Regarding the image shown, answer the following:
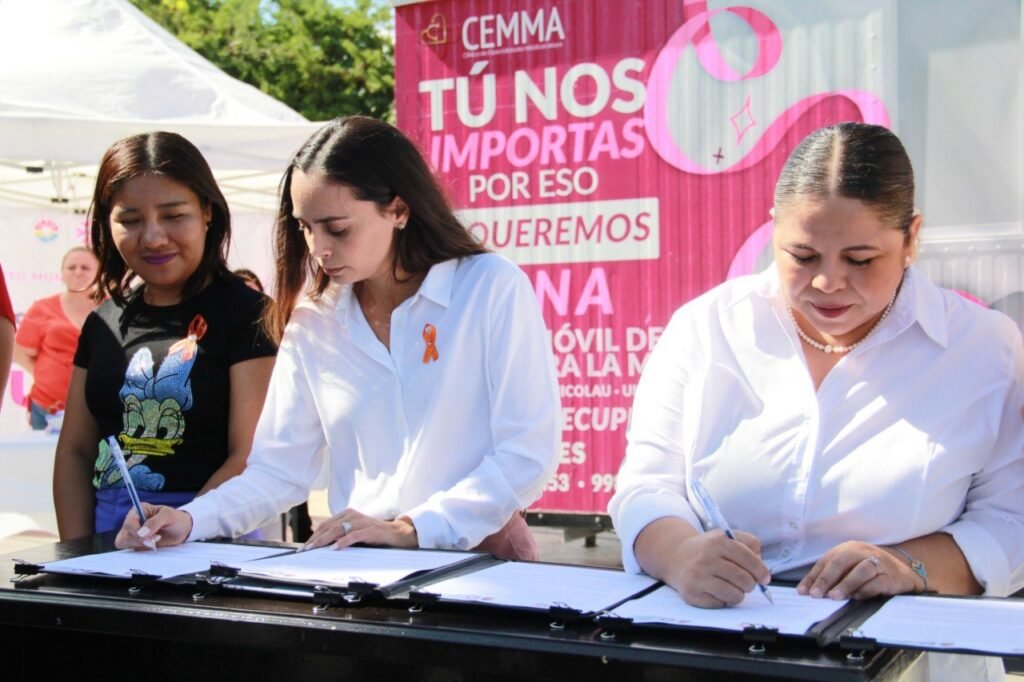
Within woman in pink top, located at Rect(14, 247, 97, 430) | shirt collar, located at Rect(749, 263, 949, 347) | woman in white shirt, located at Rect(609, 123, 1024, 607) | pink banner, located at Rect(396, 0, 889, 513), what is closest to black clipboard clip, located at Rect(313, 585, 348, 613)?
woman in white shirt, located at Rect(609, 123, 1024, 607)

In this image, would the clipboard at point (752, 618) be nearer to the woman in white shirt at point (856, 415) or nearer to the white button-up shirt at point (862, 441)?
the woman in white shirt at point (856, 415)

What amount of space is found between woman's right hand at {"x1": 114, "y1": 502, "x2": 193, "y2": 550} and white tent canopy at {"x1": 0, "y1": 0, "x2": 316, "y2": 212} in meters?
4.84

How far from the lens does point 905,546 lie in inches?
68.4

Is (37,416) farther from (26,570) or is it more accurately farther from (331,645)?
(331,645)

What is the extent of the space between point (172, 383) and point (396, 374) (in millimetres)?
560

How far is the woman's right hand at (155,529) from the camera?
2098 mm

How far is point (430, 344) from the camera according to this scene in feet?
7.66

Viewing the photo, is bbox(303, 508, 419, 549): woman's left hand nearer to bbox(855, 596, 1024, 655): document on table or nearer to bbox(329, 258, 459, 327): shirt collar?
bbox(329, 258, 459, 327): shirt collar

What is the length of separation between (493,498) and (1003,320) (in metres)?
0.93

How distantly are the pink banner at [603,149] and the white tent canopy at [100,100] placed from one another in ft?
6.21

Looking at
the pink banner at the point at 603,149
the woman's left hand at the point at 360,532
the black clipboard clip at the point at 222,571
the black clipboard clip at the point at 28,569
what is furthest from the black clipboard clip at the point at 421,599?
the pink banner at the point at 603,149

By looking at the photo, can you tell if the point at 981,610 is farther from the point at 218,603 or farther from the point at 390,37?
the point at 390,37

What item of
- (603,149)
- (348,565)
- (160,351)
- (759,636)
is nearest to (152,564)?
(348,565)

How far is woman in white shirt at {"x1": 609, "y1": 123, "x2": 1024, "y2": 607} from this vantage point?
5.73 ft
